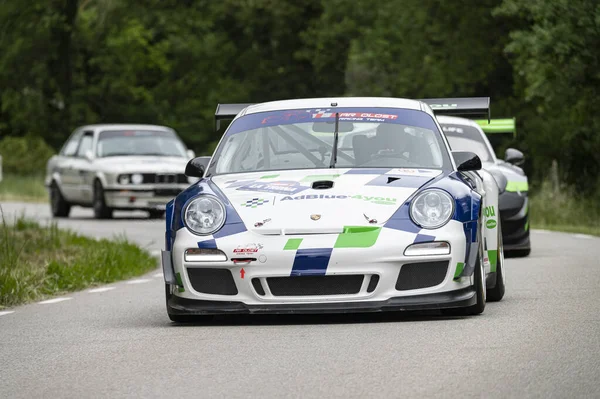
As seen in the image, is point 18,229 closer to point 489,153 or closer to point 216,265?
point 489,153

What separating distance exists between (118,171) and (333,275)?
18.6 m

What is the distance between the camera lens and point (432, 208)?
9.67m

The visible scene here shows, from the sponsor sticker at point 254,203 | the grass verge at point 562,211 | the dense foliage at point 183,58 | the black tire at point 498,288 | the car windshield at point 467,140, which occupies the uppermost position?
the sponsor sticker at point 254,203

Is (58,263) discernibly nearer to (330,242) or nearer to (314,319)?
(314,319)

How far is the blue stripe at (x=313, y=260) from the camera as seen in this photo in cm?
945

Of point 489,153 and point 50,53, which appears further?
point 50,53

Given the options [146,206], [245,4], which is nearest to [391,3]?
[245,4]

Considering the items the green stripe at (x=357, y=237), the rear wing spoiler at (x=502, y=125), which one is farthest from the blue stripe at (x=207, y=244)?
the rear wing spoiler at (x=502, y=125)

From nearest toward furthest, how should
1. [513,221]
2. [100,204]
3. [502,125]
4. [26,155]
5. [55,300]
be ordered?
[55,300], [513,221], [502,125], [100,204], [26,155]

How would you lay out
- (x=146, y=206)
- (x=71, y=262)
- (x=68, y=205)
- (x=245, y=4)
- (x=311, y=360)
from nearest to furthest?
(x=311, y=360) < (x=71, y=262) < (x=146, y=206) < (x=68, y=205) < (x=245, y=4)

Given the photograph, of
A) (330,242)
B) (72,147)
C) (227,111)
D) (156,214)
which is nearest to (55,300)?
(227,111)

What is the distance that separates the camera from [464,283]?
9.67 metres

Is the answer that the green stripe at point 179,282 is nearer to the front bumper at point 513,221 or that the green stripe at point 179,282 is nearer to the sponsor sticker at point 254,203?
the sponsor sticker at point 254,203

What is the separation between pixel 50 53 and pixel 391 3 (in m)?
23.7
